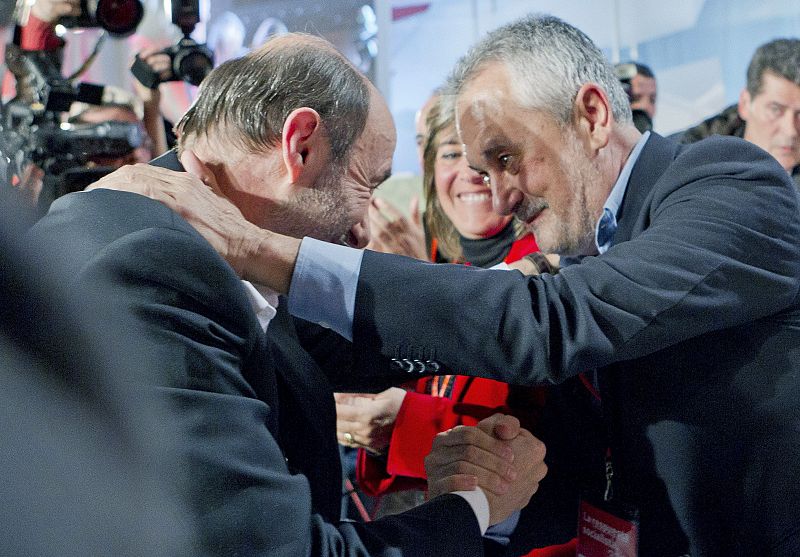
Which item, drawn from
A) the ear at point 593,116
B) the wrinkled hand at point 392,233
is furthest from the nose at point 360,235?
the wrinkled hand at point 392,233

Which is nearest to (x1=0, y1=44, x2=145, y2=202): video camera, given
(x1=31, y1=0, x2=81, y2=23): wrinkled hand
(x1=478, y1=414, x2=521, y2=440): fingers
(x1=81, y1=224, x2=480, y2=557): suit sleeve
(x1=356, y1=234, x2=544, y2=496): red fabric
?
(x1=31, y1=0, x2=81, y2=23): wrinkled hand

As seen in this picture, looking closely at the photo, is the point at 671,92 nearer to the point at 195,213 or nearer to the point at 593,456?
the point at 593,456

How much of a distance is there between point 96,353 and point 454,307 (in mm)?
1047

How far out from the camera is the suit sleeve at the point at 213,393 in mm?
1115

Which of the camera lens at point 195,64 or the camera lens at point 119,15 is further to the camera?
the camera lens at point 195,64

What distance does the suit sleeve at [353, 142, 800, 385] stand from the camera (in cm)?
149

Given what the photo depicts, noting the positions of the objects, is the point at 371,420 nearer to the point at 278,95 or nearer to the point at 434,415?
the point at 434,415

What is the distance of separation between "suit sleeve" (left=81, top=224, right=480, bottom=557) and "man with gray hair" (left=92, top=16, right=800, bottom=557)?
0.19 metres

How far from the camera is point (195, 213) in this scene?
4.52 ft

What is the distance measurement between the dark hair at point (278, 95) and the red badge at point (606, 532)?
2.83ft

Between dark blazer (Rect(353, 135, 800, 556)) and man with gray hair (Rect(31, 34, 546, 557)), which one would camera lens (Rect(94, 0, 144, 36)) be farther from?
dark blazer (Rect(353, 135, 800, 556))

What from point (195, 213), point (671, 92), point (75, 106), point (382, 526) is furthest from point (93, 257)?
point (671, 92)

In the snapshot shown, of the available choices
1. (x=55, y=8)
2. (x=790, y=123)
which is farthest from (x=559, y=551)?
(x=790, y=123)

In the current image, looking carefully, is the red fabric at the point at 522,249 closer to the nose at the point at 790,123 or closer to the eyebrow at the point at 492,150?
the eyebrow at the point at 492,150
